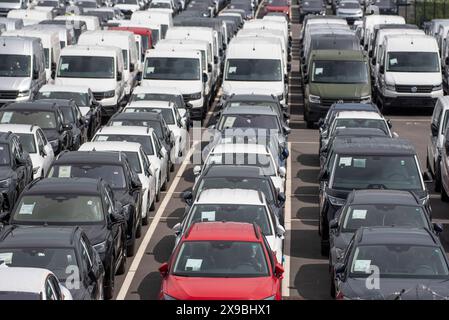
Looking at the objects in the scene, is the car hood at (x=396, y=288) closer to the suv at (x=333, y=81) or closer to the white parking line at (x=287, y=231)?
the white parking line at (x=287, y=231)

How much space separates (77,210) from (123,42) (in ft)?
75.6

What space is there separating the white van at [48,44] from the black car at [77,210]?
21.2 m

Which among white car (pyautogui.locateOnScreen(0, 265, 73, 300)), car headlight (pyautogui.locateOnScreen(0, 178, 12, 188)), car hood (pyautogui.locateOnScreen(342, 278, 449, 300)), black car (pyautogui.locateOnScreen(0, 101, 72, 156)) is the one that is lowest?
black car (pyautogui.locateOnScreen(0, 101, 72, 156))

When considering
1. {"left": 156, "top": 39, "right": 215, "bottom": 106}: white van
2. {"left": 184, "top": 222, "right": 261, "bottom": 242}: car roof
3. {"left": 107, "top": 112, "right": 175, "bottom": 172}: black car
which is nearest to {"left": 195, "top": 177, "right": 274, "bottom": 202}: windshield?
{"left": 184, "top": 222, "right": 261, "bottom": 242}: car roof

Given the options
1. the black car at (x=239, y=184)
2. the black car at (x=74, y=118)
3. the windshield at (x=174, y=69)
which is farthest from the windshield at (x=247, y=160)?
the windshield at (x=174, y=69)

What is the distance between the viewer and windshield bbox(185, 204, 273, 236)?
20594 millimetres

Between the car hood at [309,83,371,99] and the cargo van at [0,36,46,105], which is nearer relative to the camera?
the cargo van at [0,36,46,105]

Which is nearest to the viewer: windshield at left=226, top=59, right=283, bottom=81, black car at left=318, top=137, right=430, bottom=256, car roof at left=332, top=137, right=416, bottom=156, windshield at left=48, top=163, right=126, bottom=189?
black car at left=318, top=137, right=430, bottom=256

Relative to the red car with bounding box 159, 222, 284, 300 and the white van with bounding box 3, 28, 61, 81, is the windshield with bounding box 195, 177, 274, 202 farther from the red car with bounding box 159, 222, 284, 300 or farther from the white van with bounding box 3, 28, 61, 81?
the white van with bounding box 3, 28, 61, 81

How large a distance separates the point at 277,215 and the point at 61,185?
11.2 ft

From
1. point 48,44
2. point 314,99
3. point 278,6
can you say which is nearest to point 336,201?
point 314,99

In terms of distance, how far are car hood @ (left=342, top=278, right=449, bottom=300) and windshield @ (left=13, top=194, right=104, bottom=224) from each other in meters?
4.36

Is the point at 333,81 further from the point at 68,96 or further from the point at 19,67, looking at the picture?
the point at 19,67

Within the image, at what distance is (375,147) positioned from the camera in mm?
24281
